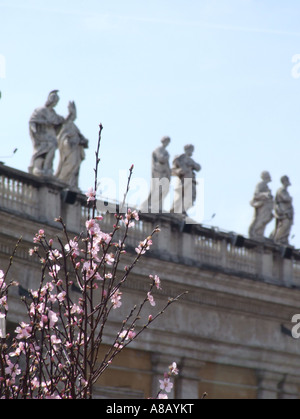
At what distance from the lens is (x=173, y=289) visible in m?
33.0

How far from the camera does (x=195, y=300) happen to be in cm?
3378

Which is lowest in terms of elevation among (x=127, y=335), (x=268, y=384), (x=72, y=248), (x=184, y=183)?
(x=127, y=335)

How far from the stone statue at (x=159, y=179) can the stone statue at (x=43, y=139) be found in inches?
161

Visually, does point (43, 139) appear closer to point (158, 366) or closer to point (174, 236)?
point (174, 236)

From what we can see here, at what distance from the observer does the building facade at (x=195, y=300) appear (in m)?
28.9

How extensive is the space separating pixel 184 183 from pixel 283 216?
4.93 meters

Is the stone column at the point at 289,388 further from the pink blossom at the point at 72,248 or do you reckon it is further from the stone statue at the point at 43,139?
the pink blossom at the point at 72,248

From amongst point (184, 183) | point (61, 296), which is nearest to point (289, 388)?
point (184, 183)
